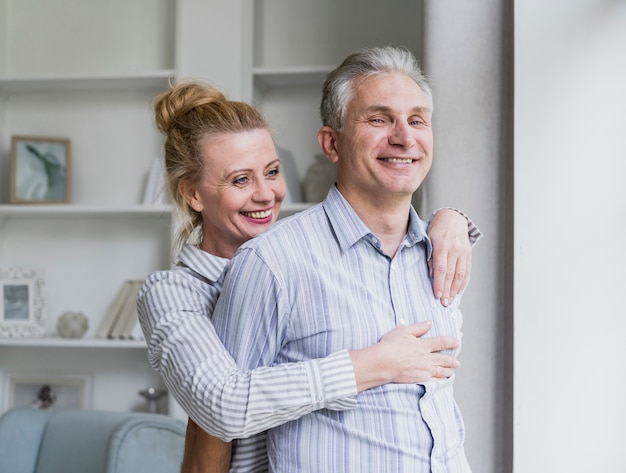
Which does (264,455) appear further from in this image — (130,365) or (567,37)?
(130,365)

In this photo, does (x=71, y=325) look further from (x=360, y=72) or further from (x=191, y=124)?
(x=360, y=72)

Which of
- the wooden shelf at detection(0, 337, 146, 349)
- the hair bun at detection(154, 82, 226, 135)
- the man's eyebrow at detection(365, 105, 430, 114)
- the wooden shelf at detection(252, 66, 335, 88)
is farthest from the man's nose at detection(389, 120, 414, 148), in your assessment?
the wooden shelf at detection(0, 337, 146, 349)

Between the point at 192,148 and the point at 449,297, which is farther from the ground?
the point at 192,148

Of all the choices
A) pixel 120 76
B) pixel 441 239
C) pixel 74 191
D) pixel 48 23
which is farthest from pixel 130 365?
pixel 441 239

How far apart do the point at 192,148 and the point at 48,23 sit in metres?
2.46

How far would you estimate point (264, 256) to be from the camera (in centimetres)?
153

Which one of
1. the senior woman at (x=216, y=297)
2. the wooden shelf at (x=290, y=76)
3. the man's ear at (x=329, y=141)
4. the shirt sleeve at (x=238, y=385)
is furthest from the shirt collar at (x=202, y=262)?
the wooden shelf at (x=290, y=76)

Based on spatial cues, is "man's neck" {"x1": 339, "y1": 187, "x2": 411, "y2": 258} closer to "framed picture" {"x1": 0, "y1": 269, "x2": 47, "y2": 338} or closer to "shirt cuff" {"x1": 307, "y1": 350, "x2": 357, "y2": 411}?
"shirt cuff" {"x1": 307, "y1": 350, "x2": 357, "y2": 411}

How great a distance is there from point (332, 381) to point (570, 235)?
4.71 ft

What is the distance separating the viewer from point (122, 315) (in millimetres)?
3727

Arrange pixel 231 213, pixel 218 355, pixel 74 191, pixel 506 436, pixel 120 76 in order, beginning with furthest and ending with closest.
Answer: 1. pixel 74 191
2. pixel 120 76
3. pixel 506 436
4. pixel 231 213
5. pixel 218 355

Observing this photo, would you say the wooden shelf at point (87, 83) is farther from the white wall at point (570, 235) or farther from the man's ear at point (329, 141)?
the man's ear at point (329, 141)

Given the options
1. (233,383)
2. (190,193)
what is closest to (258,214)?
(190,193)

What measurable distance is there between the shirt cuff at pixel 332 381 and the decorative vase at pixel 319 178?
7.15 feet
